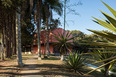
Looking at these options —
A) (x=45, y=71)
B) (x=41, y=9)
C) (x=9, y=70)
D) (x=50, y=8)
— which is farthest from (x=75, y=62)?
(x=50, y=8)

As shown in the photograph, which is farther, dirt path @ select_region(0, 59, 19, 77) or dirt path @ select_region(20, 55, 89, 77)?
dirt path @ select_region(20, 55, 89, 77)

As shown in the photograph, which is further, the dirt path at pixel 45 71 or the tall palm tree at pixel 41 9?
the tall palm tree at pixel 41 9

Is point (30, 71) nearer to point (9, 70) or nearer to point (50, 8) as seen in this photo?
point (9, 70)

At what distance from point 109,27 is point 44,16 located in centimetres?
1705

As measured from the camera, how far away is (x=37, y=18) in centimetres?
1784

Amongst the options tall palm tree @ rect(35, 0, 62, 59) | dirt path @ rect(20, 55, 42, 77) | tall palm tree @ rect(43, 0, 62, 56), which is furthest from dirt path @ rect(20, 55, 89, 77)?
tall palm tree @ rect(43, 0, 62, 56)

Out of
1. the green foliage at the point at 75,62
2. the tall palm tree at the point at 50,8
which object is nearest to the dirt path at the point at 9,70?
the green foliage at the point at 75,62

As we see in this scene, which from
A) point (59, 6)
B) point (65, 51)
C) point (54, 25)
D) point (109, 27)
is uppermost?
point (59, 6)

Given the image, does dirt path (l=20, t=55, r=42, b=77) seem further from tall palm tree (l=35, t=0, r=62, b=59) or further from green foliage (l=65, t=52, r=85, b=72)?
tall palm tree (l=35, t=0, r=62, b=59)

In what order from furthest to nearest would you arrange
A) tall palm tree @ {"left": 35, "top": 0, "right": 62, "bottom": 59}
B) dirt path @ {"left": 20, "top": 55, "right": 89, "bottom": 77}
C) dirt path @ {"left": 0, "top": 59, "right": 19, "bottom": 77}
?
tall palm tree @ {"left": 35, "top": 0, "right": 62, "bottom": 59}, dirt path @ {"left": 20, "top": 55, "right": 89, "bottom": 77}, dirt path @ {"left": 0, "top": 59, "right": 19, "bottom": 77}

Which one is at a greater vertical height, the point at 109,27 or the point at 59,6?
the point at 59,6

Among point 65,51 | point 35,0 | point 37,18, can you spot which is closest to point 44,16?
point 37,18

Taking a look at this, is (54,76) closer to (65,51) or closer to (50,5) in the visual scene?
(65,51)

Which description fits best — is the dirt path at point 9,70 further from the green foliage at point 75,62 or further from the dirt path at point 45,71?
the green foliage at point 75,62
